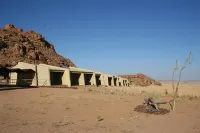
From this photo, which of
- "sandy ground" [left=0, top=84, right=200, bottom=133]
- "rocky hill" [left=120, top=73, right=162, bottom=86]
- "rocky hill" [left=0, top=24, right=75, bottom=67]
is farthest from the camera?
"rocky hill" [left=120, top=73, right=162, bottom=86]

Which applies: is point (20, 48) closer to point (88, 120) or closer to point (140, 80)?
point (140, 80)

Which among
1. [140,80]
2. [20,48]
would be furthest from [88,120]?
[140,80]

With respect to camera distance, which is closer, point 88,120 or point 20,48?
point 88,120

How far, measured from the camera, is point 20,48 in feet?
250

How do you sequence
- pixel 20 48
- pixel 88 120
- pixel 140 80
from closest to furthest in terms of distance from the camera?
pixel 88 120 < pixel 20 48 < pixel 140 80

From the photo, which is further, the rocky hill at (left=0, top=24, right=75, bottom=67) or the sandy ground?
the rocky hill at (left=0, top=24, right=75, bottom=67)

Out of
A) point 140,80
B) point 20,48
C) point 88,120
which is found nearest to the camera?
point 88,120

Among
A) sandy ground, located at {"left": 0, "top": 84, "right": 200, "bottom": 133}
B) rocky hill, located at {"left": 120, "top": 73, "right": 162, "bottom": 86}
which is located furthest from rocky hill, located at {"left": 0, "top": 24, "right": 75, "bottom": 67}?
sandy ground, located at {"left": 0, "top": 84, "right": 200, "bottom": 133}

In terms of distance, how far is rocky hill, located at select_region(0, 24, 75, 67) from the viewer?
7036cm

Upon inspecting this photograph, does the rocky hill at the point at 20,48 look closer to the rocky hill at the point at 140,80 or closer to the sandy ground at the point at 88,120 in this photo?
the rocky hill at the point at 140,80

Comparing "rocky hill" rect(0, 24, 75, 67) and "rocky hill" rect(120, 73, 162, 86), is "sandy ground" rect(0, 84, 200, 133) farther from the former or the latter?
"rocky hill" rect(120, 73, 162, 86)

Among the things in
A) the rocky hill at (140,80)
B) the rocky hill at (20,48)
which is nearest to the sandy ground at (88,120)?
the rocky hill at (20,48)

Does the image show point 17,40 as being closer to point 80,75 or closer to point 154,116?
point 80,75

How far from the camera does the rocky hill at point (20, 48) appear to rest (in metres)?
70.4
